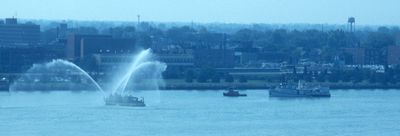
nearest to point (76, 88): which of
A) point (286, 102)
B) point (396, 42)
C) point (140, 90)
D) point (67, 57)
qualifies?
point (140, 90)

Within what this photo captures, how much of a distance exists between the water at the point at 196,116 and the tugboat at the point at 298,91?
107 cm

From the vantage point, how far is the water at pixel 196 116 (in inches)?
750

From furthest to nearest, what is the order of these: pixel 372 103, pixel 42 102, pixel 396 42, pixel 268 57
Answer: pixel 396 42
pixel 268 57
pixel 372 103
pixel 42 102

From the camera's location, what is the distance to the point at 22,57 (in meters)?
34.7

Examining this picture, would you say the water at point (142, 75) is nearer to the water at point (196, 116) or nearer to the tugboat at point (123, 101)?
the water at point (196, 116)

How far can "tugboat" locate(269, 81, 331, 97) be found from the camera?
2894cm

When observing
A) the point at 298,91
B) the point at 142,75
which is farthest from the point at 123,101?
the point at 142,75

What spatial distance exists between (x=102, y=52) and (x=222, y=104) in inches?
440

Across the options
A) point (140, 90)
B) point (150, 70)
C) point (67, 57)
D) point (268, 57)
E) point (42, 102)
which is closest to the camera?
point (42, 102)

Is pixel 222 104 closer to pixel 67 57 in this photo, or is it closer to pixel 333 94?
pixel 333 94

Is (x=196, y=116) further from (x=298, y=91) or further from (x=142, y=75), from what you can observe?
(x=142, y=75)

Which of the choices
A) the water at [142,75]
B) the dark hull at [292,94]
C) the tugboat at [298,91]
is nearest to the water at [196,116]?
the dark hull at [292,94]

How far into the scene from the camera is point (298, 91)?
2947 centimetres

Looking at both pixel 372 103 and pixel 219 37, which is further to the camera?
pixel 219 37
